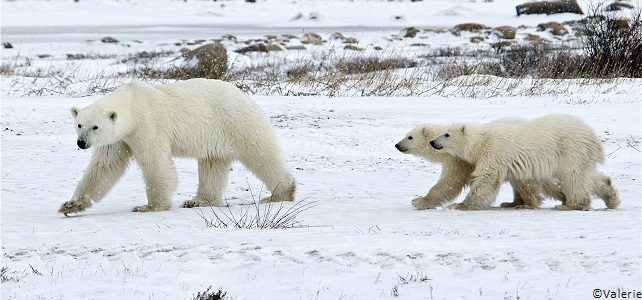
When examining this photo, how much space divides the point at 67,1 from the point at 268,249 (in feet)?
178

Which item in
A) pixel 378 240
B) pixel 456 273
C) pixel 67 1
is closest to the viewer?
pixel 456 273

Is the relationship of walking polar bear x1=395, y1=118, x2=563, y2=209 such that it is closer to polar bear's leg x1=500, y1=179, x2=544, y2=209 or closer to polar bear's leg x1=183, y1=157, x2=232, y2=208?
polar bear's leg x1=500, y1=179, x2=544, y2=209

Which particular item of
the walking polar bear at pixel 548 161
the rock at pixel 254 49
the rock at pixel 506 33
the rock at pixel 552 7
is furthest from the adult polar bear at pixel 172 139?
the rock at pixel 552 7

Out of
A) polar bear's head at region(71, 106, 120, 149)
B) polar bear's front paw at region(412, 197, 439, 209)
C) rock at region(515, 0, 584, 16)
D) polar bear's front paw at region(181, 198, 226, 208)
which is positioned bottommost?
rock at region(515, 0, 584, 16)

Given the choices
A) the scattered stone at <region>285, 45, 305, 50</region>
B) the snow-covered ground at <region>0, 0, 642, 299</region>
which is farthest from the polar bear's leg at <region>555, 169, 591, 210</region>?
the scattered stone at <region>285, 45, 305, 50</region>

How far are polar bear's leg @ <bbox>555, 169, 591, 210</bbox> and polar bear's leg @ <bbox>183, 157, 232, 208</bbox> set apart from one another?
274cm

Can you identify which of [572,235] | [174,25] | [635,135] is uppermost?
[572,235]

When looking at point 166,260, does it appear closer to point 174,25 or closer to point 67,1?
point 174,25

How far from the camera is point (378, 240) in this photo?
4.72 meters

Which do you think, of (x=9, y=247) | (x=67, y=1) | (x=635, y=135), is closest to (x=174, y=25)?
(x=67, y=1)

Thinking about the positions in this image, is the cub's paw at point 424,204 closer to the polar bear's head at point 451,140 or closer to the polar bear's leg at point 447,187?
the polar bear's leg at point 447,187

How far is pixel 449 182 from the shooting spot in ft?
22.2

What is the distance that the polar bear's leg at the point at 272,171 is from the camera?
7074 millimetres

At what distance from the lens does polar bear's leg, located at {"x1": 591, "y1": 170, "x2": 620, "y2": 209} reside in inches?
255
